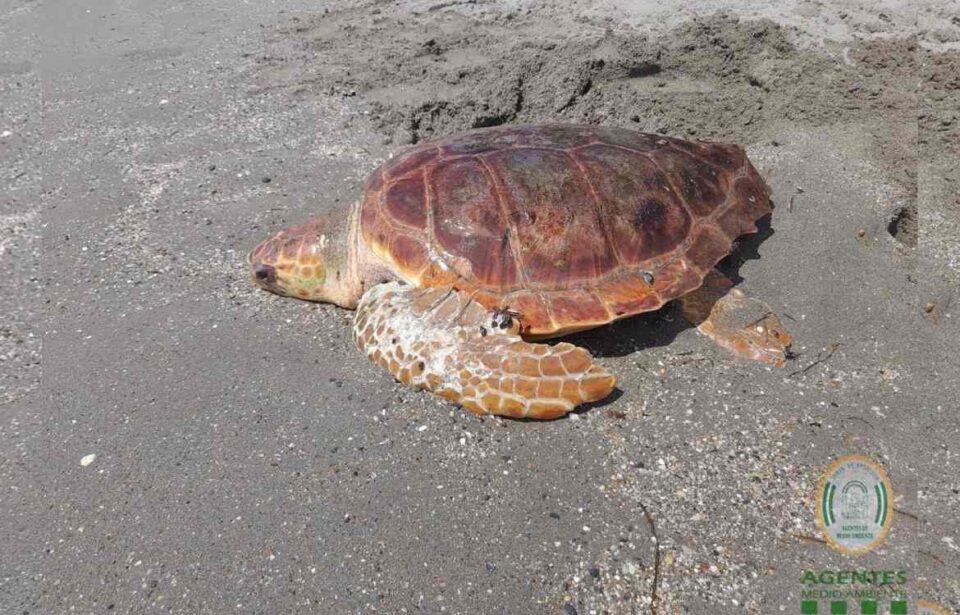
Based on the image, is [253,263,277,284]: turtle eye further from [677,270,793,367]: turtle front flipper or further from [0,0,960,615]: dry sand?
[677,270,793,367]: turtle front flipper

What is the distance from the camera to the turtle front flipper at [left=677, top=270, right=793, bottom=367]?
2447 millimetres

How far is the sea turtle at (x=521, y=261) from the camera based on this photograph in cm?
229

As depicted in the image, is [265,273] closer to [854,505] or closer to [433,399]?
[433,399]

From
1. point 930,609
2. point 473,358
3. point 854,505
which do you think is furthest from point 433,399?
point 930,609

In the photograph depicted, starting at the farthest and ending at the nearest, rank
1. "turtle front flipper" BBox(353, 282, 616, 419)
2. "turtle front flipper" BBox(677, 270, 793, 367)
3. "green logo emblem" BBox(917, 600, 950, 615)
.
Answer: "turtle front flipper" BBox(677, 270, 793, 367) → "turtle front flipper" BBox(353, 282, 616, 419) → "green logo emblem" BBox(917, 600, 950, 615)

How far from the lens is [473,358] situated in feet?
7.47

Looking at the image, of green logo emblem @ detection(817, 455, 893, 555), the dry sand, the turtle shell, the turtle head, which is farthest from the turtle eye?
green logo emblem @ detection(817, 455, 893, 555)

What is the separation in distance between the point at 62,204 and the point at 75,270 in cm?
71

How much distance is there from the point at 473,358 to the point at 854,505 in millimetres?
1344

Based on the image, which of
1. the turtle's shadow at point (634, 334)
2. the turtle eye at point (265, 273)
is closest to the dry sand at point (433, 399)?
the turtle's shadow at point (634, 334)

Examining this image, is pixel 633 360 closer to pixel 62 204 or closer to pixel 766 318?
pixel 766 318

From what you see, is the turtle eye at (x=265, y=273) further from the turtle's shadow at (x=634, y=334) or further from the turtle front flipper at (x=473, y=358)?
the turtle's shadow at (x=634, y=334)

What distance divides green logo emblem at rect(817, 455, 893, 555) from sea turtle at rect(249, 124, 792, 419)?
52 centimetres

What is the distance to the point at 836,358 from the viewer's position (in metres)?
2.41
